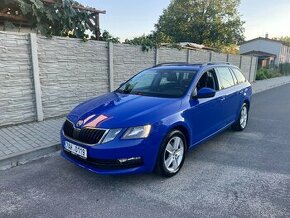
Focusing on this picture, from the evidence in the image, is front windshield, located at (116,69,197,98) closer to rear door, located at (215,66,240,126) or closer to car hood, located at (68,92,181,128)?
car hood, located at (68,92,181,128)

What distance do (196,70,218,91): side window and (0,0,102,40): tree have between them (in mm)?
4058

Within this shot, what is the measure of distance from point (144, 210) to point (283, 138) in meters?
4.29

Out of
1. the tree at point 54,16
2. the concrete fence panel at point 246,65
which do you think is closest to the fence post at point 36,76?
the tree at point 54,16

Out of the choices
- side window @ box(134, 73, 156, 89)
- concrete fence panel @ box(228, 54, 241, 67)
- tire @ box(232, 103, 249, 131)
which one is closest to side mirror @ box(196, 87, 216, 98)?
side window @ box(134, 73, 156, 89)

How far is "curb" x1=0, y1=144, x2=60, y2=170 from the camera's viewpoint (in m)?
4.35

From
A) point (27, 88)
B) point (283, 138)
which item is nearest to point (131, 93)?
point (27, 88)

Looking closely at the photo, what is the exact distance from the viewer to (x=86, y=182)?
3.78 m

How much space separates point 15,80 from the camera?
6117mm

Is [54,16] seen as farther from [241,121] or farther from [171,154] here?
[241,121]

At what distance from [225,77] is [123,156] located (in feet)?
10.6

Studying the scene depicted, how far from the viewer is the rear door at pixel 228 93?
5.29 metres

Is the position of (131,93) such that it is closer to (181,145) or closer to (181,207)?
(181,145)

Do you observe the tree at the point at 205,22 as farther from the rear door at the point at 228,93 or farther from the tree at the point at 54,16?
the rear door at the point at 228,93

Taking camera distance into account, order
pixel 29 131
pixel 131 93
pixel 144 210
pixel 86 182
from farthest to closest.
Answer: pixel 29 131 < pixel 131 93 < pixel 86 182 < pixel 144 210
